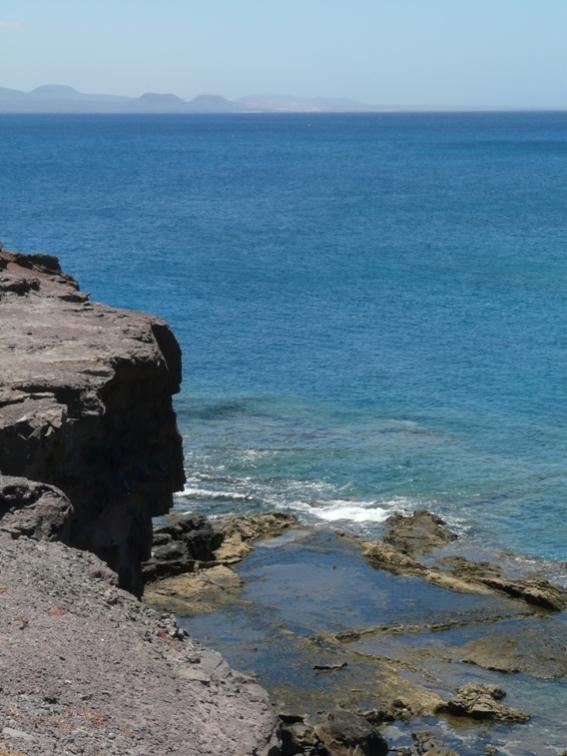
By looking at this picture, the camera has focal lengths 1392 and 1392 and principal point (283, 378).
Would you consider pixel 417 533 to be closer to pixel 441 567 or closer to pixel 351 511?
pixel 441 567

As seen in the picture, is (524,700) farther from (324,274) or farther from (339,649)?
(324,274)

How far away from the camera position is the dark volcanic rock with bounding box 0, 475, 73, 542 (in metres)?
25.1

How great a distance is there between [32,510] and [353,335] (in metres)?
51.9

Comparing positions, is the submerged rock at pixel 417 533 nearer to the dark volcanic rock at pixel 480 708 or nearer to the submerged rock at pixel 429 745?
the dark volcanic rock at pixel 480 708

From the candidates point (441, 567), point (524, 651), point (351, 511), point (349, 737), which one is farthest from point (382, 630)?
point (351, 511)

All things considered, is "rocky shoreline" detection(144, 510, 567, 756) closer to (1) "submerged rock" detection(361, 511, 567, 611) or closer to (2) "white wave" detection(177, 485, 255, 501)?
(1) "submerged rock" detection(361, 511, 567, 611)

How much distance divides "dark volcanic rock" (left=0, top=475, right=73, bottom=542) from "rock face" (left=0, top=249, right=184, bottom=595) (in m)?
1.44

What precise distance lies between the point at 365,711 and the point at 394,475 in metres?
20.3

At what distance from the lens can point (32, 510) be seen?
2550 cm

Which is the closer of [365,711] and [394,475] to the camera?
[365,711]

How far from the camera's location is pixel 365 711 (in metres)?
32.7

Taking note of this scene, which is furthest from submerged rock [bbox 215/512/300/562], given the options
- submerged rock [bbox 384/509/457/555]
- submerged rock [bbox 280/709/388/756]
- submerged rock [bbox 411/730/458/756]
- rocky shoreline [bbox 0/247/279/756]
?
submerged rock [bbox 280/709/388/756]

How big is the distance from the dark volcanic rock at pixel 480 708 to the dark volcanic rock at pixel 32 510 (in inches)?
458

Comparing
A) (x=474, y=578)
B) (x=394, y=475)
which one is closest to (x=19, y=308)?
(x=474, y=578)
